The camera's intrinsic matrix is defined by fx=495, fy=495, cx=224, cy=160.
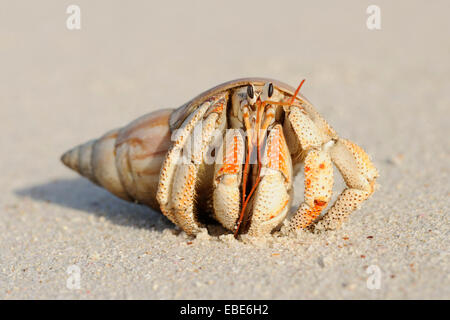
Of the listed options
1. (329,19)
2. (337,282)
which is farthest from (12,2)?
(337,282)

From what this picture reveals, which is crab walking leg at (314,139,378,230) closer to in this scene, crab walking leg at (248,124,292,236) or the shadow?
crab walking leg at (248,124,292,236)

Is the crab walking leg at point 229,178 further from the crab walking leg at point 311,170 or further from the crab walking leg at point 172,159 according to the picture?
the crab walking leg at point 311,170

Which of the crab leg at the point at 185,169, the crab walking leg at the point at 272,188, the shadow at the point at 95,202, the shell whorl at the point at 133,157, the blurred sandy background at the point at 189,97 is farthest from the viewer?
the shadow at the point at 95,202

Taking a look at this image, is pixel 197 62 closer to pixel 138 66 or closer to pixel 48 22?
pixel 138 66

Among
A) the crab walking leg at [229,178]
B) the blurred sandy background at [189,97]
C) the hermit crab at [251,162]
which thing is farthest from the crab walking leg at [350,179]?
the crab walking leg at [229,178]

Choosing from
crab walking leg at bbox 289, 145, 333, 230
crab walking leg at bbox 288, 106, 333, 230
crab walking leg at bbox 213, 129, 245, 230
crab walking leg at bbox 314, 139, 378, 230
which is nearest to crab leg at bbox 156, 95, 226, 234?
crab walking leg at bbox 213, 129, 245, 230

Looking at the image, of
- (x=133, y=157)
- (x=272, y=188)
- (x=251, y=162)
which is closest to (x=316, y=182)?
(x=272, y=188)

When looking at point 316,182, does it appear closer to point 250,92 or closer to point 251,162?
point 251,162
